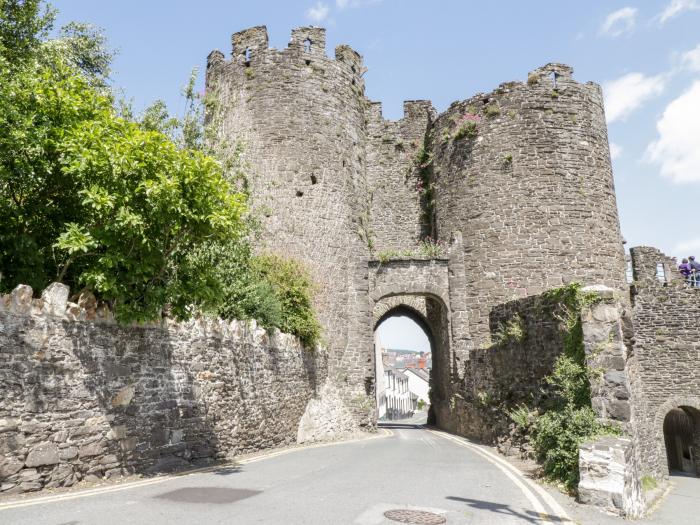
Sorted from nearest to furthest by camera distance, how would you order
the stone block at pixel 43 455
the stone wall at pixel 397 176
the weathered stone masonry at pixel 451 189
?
the stone block at pixel 43 455 → the weathered stone masonry at pixel 451 189 → the stone wall at pixel 397 176

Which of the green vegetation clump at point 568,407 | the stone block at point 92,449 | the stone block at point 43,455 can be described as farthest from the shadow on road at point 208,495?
the green vegetation clump at point 568,407

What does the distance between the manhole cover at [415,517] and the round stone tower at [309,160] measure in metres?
14.3

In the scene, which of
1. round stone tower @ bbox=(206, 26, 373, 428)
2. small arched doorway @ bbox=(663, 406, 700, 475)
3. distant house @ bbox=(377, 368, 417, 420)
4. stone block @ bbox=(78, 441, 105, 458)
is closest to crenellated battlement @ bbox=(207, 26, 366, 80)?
round stone tower @ bbox=(206, 26, 373, 428)

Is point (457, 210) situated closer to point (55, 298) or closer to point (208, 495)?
point (55, 298)

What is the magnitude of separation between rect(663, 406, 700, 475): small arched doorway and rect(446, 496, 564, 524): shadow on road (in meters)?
19.7

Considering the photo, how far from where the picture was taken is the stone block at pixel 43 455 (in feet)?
25.4

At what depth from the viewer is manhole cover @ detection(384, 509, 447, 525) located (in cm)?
638

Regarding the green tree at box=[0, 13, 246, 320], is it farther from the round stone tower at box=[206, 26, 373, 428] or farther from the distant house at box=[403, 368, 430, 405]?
the distant house at box=[403, 368, 430, 405]

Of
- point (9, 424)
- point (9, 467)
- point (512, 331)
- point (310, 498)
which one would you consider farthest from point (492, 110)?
point (9, 467)

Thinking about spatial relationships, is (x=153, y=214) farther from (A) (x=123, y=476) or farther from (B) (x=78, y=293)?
(A) (x=123, y=476)

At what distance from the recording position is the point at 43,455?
7906 mm

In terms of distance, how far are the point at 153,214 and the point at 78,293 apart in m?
1.84

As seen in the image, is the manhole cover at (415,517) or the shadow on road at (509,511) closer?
the manhole cover at (415,517)

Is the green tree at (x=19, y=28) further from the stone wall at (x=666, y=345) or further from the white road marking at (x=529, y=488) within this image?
the stone wall at (x=666, y=345)
